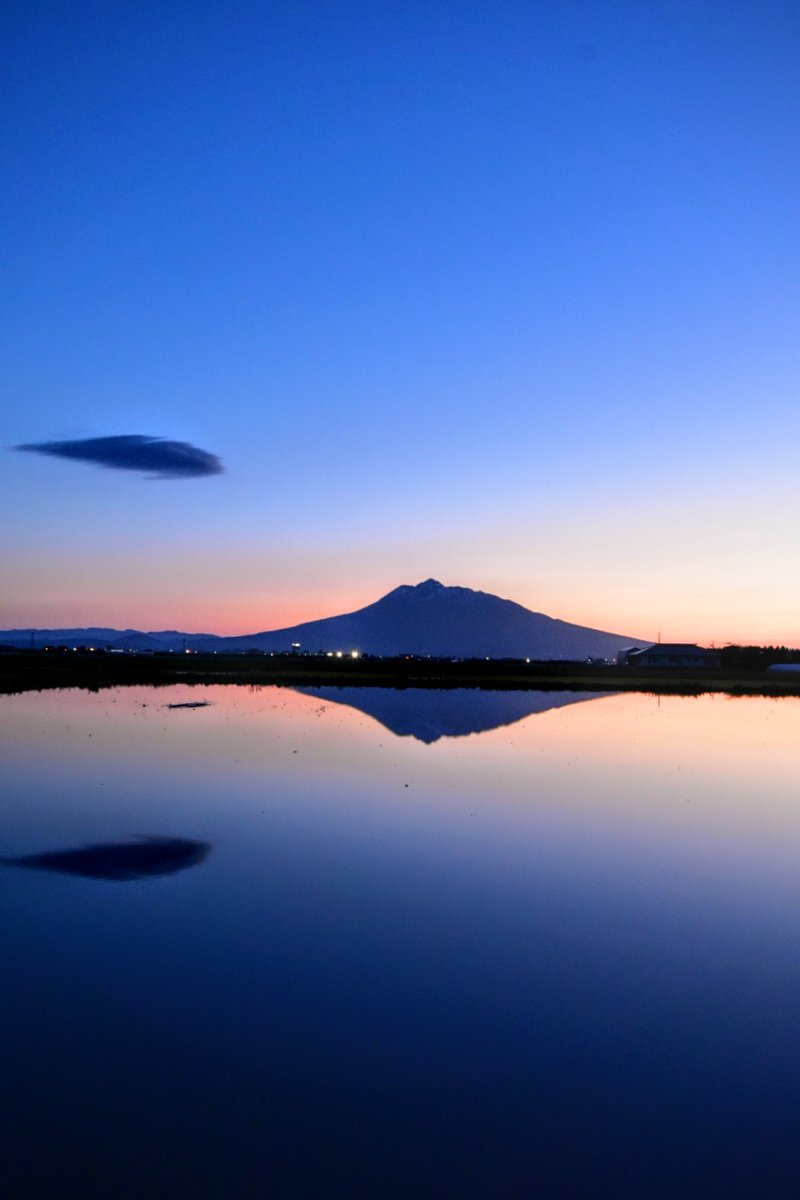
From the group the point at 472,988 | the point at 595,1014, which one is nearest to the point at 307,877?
the point at 472,988

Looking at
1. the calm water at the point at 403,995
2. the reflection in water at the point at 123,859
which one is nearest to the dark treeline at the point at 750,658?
the calm water at the point at 403,995

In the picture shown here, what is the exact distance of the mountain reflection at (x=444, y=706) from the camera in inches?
1551

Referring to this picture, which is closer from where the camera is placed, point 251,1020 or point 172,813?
point 251,1020

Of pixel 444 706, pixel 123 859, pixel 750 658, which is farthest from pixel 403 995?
pixel 750 658

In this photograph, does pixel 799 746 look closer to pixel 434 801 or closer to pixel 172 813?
pixel 434 801

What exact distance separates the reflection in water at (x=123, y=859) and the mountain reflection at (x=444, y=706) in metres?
18.2

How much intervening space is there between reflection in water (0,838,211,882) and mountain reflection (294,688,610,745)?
18163 mm

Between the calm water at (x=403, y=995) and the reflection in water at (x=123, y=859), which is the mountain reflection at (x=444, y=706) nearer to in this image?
the calm water at (x=403, y=995)

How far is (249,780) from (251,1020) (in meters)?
14.8

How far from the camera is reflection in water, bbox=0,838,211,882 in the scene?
47.9ft

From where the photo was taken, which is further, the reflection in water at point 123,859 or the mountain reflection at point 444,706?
the mountain reflection at point 444,706

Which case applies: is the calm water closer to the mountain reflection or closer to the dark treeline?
the mountain reflection

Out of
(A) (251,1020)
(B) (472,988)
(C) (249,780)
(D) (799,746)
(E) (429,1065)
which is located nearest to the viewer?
(E) (429,1065)

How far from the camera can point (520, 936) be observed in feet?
39.1
